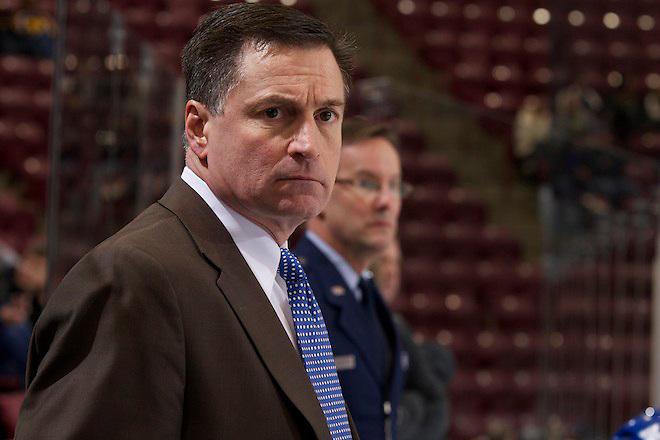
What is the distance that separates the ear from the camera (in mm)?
1488

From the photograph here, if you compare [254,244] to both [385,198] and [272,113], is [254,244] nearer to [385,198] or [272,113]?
[272,113]

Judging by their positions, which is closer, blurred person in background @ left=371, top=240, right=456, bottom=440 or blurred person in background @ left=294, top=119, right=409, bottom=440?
blurred person in background @ left=294, top=119, right=409, bottom=440

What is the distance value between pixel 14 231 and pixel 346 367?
6.40 m

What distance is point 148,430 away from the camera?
1.22 metres

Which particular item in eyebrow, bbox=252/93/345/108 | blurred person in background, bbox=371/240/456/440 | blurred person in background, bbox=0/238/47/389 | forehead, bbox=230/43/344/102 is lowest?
blurred person in background, bbox=0/238/47/389

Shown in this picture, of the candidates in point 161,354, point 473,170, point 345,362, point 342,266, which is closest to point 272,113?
point 161,354

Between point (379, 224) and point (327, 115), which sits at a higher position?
point (327, 115)

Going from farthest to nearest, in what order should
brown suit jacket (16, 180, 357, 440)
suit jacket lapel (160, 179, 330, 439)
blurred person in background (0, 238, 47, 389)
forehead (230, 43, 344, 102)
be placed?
blurred person in background (0, 238, 47, 389)
forehead (230, 43, 344, 102)
suit jacket lapel (160, 179, 330, 439)
brown suit jacket (16, 180, 357, 440)

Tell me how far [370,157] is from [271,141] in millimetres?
1256

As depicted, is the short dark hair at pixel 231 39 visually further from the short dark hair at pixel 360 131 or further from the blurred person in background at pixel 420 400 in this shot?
the blurred person in background at pixel 420 400

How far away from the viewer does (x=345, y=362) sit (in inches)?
92.8

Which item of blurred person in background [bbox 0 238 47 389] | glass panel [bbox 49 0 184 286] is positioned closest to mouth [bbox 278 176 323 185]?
glass panel [bbox 49 0 184 286]

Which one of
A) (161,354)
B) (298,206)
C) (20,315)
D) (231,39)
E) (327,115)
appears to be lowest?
(20,315)

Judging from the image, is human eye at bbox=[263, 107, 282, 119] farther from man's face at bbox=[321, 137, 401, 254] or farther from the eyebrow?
man's face at bbox=[321, 137, 401, 254]
